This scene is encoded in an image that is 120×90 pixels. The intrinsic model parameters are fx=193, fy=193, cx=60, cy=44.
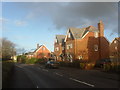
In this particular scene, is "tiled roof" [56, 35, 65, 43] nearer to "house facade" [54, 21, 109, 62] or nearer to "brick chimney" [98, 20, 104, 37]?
"house facade" [54, 21, 109, 62]

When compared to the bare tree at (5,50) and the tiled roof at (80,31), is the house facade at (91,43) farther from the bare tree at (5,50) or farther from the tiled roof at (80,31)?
the bare tree at (5,50)

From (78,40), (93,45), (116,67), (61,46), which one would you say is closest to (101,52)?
(93,45)

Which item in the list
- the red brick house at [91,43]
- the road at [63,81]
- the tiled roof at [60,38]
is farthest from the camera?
the tiled roof at [60,38]

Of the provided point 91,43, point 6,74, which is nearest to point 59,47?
point 91,43

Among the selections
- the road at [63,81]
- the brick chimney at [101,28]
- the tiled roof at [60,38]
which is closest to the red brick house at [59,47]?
the tiled roof at [60,38]

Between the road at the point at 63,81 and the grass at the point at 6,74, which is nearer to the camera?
the grass at the point at 6,74

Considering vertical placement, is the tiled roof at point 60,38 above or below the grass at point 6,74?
above

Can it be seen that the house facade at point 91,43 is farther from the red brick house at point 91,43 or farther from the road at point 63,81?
the road at point 63,81

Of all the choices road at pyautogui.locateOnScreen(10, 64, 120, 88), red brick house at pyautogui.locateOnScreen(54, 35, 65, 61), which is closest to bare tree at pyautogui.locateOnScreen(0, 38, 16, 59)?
road at pyautogui.locateOnScreen(10, 64, 120, 88)

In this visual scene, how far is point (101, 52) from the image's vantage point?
168 ft

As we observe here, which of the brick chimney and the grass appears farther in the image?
the brick chimney

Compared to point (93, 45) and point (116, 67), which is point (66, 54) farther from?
point (116, 67)

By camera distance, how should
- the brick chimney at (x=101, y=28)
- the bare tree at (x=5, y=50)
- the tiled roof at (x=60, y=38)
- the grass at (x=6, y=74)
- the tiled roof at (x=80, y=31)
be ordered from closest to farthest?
the grass at (x=6, y=74) < the bare tree at (x=5, y=50) < the brick chimney at (x=101, y=28) < the tiled roof at (x=80, y=31) < the tiled roof at (x=60, y=38)

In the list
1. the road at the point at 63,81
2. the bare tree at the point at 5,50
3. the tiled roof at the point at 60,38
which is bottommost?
the road at the point at 63,81
